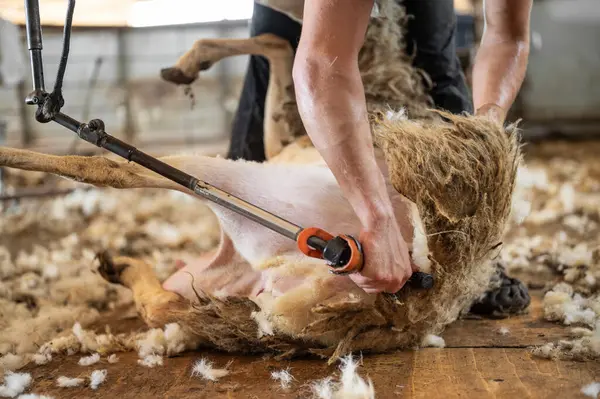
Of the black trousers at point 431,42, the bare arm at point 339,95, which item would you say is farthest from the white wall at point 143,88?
the bare arm at point 339,95

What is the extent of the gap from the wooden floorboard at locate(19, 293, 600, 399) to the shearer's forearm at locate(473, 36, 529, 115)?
64 cm

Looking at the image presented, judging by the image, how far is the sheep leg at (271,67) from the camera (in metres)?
2.24

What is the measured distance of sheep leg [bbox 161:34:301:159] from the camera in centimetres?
224

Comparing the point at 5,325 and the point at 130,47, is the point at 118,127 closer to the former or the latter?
the point at 130,47

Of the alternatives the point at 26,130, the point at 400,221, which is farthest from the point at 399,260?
the point at 26,130

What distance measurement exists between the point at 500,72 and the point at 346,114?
65 cm

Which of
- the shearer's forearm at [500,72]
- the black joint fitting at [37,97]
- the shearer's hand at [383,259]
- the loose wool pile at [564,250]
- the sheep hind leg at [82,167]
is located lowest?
the loose wool pile at [564,250]

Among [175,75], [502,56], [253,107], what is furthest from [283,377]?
[253,107]

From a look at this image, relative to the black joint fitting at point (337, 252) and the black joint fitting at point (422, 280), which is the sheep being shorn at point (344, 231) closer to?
the black joint fitting at point (422, 280)

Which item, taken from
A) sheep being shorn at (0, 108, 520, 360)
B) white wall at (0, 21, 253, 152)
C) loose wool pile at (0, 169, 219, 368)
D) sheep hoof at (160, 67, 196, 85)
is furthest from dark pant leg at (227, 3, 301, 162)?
white wall at (0, 21, 253, 152)

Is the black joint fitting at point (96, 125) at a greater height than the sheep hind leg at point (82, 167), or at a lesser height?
greater

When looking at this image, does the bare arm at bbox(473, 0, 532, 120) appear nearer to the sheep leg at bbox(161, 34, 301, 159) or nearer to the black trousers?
the black trousers

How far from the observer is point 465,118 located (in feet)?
5.06

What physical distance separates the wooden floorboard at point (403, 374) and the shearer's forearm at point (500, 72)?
2.09 ft
